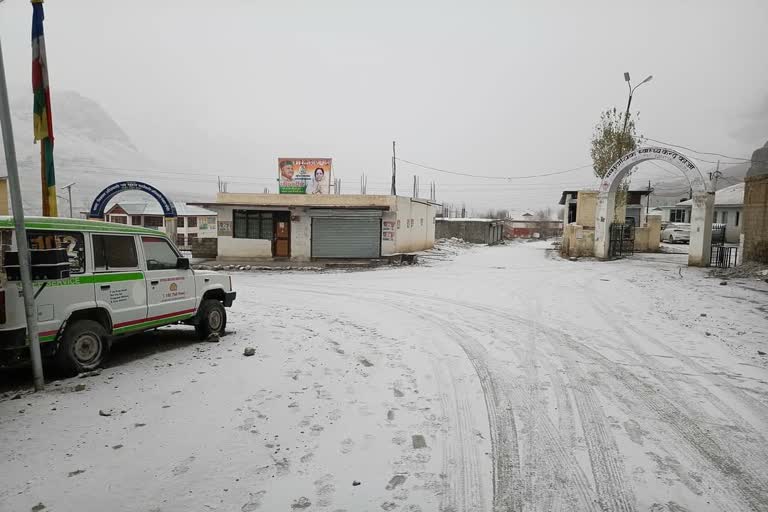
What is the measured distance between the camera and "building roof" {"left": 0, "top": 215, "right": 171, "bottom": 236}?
5.34m

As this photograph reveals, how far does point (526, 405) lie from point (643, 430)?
119 centimetres

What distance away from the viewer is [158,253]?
7.09 meters

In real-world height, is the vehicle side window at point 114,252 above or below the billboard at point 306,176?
below

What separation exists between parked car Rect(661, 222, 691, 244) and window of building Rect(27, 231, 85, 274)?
45.4 metres

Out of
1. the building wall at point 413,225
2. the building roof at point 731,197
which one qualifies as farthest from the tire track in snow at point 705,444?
the building roof at point 731,197

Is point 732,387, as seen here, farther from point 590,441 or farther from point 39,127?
point 39,127

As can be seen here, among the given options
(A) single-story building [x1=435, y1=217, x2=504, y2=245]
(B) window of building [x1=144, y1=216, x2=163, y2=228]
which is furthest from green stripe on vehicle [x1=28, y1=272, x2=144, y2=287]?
(B) window of building [x1=144, y1=216, x2=163, y2=228]

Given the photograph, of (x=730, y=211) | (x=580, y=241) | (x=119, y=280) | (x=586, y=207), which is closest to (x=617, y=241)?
(x=580, y=241)

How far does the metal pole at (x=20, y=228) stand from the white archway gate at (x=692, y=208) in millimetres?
23369

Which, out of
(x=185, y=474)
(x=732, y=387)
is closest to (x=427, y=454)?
(x=185, y=474)

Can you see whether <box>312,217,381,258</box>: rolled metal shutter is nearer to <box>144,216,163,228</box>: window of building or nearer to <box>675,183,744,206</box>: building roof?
<box>675,183,744,206</box>: building roof

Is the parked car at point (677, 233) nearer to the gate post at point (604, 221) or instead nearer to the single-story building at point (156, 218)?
the gate post at point (604, 221)

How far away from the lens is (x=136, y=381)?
5.71m

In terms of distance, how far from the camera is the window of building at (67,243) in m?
5.50
